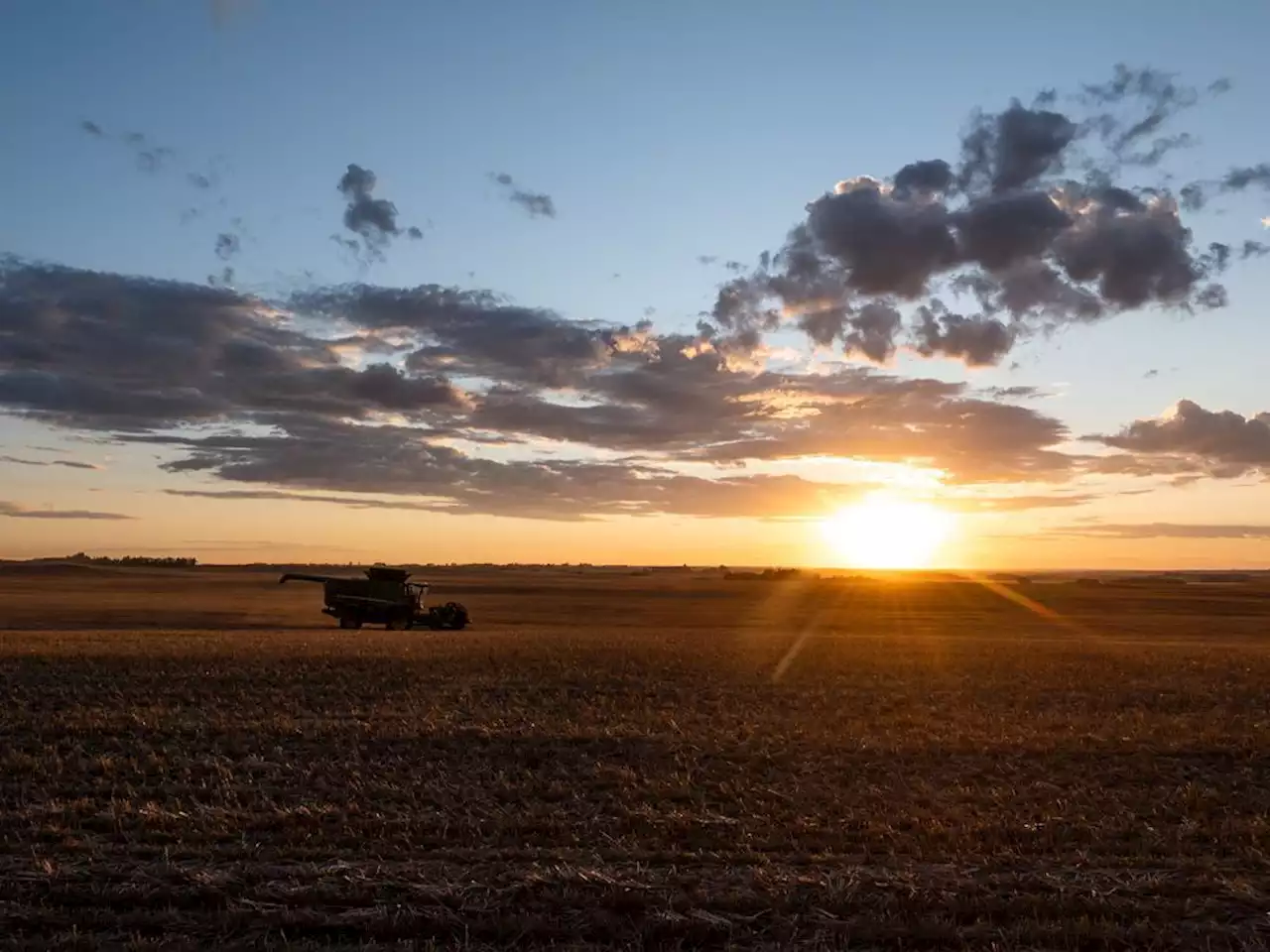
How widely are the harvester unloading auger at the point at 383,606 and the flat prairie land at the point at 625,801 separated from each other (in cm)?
2327

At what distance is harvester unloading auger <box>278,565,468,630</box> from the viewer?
56031mm

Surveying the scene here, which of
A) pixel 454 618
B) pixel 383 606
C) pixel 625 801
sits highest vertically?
pixel 383 606

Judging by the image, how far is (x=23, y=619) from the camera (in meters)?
57.4

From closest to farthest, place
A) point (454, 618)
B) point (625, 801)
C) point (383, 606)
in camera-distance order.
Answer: point (625, 801) → point (383, 606) → point (454, 618)

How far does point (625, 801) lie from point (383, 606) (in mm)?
43791

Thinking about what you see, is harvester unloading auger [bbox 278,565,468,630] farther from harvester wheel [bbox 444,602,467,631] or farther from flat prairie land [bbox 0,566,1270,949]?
flat prairie land [bbox 0,566,1270,949]

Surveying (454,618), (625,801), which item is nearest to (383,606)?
(454,618)

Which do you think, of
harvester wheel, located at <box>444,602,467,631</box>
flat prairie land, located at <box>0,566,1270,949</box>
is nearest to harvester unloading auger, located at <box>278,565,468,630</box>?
harvester wheel, located at <box>444,602,467,631</box>

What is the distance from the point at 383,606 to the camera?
56156 millimetres

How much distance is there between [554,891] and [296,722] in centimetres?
1123

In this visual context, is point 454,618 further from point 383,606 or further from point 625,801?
point 625,801

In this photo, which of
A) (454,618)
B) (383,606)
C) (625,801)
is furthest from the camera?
(454,618)

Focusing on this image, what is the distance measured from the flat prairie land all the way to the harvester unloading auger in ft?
76.3

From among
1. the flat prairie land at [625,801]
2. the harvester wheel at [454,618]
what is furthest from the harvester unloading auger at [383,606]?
the flat prairie land at [625,801]
